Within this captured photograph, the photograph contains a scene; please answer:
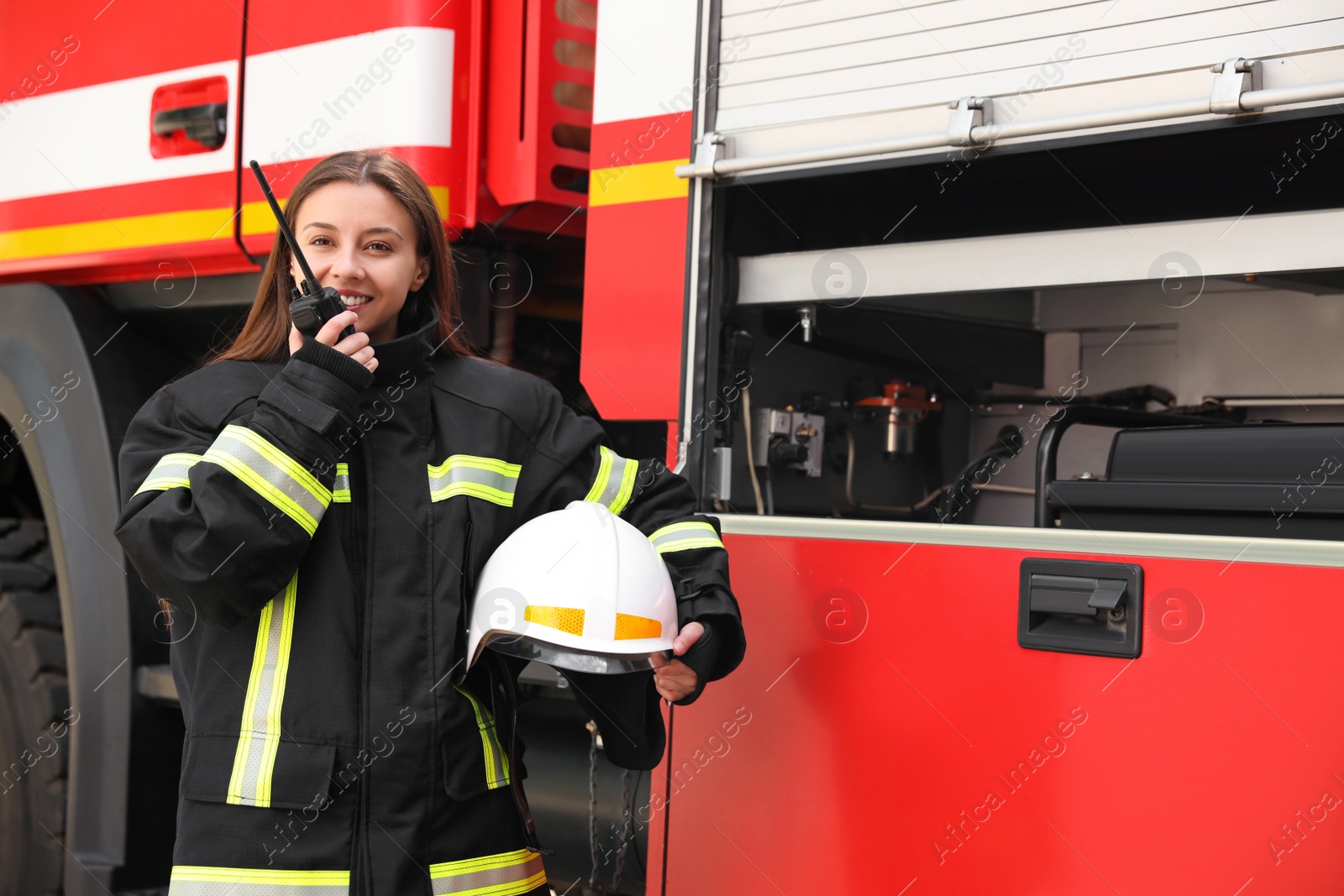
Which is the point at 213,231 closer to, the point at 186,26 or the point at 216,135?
the point at 216,135

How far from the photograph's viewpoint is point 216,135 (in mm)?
2479

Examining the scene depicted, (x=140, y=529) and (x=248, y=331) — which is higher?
(x=248, y=331)

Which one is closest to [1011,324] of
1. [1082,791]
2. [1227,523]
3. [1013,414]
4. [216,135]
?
[1013,414]

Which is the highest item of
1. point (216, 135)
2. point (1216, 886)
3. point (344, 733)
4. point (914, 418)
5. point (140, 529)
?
Result: point (216, 135)

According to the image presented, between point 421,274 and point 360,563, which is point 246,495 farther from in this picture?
point 421,274

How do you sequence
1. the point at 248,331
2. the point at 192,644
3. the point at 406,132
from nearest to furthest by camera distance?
the point at 192,644 → the point at 248,331 → the point at 406,132

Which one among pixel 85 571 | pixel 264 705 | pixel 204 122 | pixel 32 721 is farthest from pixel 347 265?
pixel 32 721

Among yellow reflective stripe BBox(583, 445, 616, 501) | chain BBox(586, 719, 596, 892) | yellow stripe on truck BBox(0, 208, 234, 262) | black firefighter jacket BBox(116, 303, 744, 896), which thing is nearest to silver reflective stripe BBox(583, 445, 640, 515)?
yellow reflective stripe BBox(583, 445, 616, 501)

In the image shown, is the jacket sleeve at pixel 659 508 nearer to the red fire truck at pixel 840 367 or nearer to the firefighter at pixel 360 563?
the firefighter at pixel 360 563

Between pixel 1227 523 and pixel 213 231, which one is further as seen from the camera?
pixel 213 231

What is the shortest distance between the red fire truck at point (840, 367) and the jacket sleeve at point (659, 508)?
0.14 m

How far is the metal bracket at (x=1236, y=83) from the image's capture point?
146 centimetres

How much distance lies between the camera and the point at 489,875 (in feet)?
5.16

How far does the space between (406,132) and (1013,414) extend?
4.07 feet
